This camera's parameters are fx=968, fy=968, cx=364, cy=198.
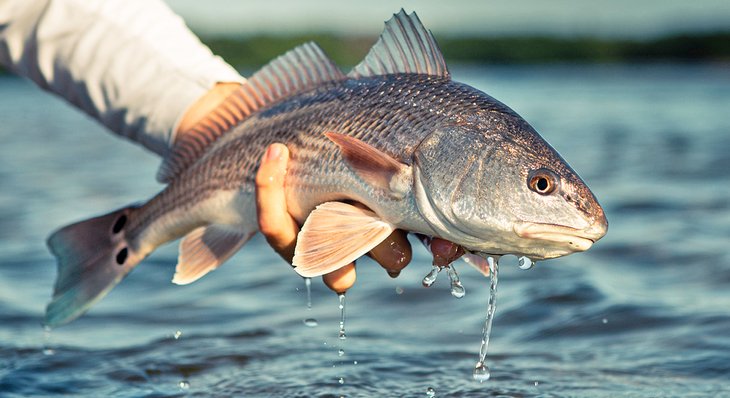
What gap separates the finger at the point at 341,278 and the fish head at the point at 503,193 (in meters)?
0.80

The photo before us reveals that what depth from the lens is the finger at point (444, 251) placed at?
10.7 ft

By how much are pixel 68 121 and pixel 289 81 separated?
61.9 ft

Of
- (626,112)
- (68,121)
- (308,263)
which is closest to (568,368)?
(308,263)

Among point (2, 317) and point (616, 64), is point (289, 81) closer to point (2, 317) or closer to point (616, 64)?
point (2, 317)

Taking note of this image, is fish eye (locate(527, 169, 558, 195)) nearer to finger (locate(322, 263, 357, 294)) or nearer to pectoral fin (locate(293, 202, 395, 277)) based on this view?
pectoral fin (locate(293, 202, 395, 277))

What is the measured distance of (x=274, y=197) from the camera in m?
3.56

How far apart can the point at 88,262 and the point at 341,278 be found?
1155mm

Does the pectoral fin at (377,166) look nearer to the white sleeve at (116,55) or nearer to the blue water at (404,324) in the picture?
the blue water at (404,324)

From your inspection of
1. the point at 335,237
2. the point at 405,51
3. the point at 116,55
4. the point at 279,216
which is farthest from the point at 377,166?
the point at 116,55

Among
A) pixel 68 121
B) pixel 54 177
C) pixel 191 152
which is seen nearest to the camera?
pixel 191 152

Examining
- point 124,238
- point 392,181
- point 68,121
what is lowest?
point 68,121

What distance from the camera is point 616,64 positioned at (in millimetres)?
52500

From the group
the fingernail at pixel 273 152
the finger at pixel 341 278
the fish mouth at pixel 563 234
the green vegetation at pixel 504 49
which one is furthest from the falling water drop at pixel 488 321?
the green vegetation at pixel 504 49

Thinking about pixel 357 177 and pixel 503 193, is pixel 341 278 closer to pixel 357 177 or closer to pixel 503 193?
pixel 357 177
